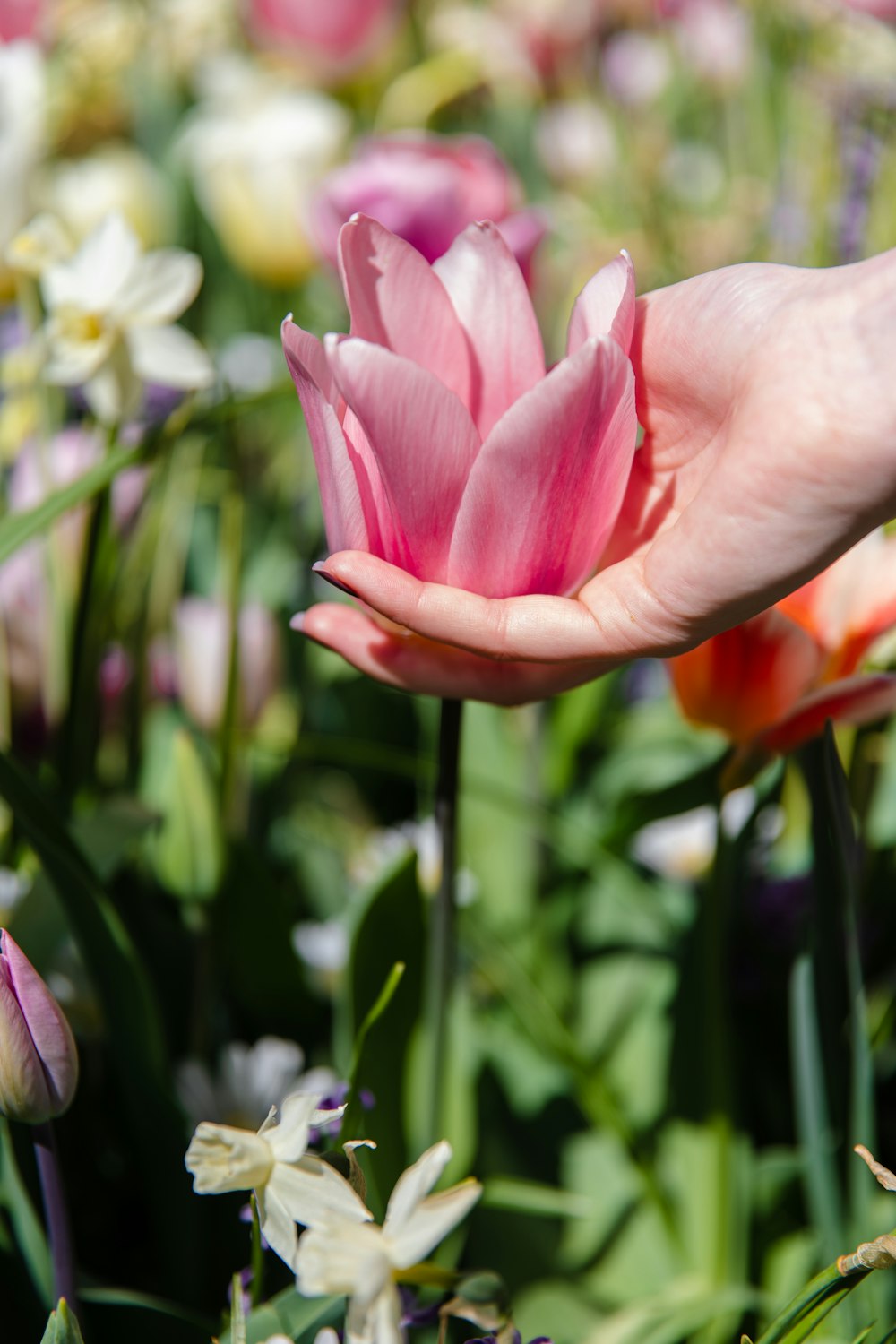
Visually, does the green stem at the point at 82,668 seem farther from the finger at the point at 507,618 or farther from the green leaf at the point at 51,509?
the finger at the point at 507,618

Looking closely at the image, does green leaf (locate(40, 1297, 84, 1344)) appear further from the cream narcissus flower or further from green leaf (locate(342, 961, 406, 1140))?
the cream narcissus flower

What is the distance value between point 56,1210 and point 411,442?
9.2 inches

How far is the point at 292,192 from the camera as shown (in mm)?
904

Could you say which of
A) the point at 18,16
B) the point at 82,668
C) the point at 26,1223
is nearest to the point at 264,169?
the point at 18,16

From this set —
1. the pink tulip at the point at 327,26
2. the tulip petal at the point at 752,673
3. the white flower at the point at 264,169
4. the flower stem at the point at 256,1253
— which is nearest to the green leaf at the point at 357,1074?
the flower stem at the point at 256,1253

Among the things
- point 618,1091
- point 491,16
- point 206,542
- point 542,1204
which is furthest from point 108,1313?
point 491,16

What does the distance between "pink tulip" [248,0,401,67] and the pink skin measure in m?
1.27

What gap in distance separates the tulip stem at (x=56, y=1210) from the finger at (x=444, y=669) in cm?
15

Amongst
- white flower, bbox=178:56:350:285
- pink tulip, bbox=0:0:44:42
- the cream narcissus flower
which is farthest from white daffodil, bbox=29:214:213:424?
pink tulip, bbox=0:0:44:42

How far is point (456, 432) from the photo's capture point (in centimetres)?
27

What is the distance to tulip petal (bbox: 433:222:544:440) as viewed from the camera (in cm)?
30

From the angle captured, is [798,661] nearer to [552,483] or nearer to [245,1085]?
[552,483]

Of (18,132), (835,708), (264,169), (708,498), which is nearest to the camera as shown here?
(708,498)

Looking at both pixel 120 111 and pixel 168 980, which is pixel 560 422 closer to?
pixel 168 980
